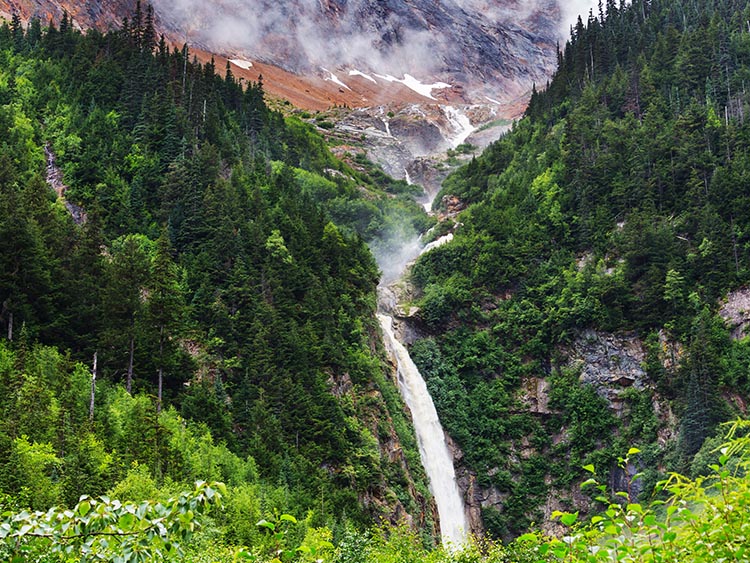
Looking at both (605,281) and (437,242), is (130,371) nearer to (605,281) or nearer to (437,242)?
(605,281)

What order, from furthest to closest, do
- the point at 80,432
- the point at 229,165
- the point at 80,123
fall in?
1. the point at 229,165
2. the point at 80,123
3. the point at 80,432

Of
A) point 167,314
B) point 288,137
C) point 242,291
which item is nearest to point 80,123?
point 242,291

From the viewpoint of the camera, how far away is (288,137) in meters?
120

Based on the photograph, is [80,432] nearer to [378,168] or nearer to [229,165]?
[229,165]

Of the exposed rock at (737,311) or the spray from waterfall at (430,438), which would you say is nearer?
the exposed rock at (737,311)

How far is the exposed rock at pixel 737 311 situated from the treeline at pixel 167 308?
3251cm

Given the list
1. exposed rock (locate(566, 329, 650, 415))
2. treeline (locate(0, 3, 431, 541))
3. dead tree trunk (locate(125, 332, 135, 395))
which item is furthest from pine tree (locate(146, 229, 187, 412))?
exposed rock (locate(566, 329, 650, 415))

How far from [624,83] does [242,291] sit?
207 feet

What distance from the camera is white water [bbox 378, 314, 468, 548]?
7431 centimetres

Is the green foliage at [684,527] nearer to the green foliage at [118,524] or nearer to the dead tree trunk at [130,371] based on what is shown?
the green foliage at [118,524]

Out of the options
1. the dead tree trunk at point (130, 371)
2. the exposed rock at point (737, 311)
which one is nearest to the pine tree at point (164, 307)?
the dead tree trunk at point (130, 371)

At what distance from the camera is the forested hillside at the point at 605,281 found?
74.7 meters

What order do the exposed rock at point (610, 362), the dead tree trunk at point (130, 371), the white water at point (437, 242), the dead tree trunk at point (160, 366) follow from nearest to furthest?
the dead tree trunk at point (160, 366)
the dead tree trunk at point (130, 371)
the exposed rock at point (610, 362)
the white water at point (437, 242)

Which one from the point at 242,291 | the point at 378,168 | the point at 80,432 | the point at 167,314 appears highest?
the point at 378,168
